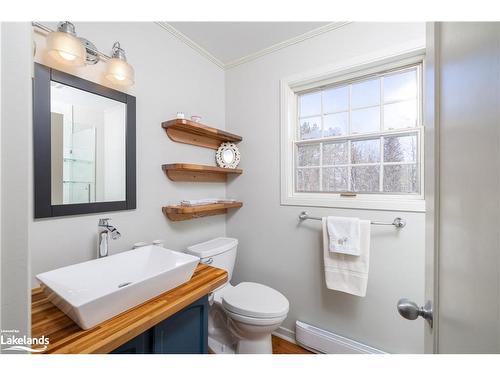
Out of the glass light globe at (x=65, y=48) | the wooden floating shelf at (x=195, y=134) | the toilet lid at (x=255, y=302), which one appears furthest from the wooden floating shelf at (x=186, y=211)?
the glass light globe at (x=65, y=48)

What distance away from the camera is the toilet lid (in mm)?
1275

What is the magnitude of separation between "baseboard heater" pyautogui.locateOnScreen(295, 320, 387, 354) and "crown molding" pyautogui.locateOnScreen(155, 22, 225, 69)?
2323mm

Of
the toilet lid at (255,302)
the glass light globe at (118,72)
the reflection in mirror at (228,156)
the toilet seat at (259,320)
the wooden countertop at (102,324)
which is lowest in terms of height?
the toilet seat at (259,320)

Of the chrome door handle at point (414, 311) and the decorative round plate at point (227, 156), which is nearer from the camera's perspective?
the chrome door handle at point (414, 311)

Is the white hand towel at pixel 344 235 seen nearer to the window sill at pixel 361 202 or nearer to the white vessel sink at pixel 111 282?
the window sill at pixel 361 202

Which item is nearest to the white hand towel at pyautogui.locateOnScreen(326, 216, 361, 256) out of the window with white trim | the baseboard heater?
the window with white trim

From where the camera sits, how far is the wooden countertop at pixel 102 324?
59 centimetres

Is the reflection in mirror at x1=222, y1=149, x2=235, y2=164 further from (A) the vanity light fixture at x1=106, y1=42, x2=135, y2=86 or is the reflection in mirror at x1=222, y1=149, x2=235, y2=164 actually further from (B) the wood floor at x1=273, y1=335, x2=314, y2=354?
(B) the wood floor at x1=273, y1=335, x2=314, y2=354

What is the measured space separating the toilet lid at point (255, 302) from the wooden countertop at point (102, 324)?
53cm

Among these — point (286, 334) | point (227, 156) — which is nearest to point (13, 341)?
point (227, 156)

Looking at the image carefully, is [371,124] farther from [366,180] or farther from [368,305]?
[368,305]

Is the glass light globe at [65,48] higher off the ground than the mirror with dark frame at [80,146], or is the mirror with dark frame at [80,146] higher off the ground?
the glass light globe at [65,48]

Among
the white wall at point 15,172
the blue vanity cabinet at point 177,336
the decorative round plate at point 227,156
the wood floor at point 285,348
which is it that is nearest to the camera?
the white wall at point 15,172
